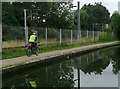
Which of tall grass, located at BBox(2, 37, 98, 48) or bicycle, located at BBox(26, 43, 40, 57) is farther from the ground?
tall grass, located at BBox(2, 37, 98, 48)

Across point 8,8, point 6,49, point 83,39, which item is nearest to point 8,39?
point 6,49

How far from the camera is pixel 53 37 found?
50.9 feet

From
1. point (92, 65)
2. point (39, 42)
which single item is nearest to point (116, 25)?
point (39, 42)

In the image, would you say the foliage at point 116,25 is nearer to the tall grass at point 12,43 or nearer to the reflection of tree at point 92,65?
the reflection of tree at point 92,65

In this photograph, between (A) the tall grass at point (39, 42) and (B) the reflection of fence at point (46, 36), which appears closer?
(A) the tall grass at point (39, 42)

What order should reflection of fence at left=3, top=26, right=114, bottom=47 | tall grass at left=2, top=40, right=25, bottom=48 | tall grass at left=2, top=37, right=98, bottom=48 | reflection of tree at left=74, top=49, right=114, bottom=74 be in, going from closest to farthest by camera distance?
reflection of tree at left=74, top=49, right=114, bottom=74 → tall grass at left=2, top=40, right=25, bottom=48 → tall grass at left=2, top=37, right=98, bottom=48 → reflection of fence at left=3, top=26, right=114, bottom=47

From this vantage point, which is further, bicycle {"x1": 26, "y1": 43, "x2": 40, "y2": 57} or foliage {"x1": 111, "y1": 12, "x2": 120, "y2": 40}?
foliage {"x1": 111, "y1": 12, "x2": 120, "y2": 40}

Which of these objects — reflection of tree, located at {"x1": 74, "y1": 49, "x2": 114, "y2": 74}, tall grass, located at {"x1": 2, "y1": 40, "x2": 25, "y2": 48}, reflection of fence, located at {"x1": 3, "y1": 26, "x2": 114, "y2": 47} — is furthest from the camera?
reflection of fence, located at {"x1": 3, "y1": 26, "x2": 114, "y2": 47}

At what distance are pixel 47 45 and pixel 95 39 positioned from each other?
15527 mm

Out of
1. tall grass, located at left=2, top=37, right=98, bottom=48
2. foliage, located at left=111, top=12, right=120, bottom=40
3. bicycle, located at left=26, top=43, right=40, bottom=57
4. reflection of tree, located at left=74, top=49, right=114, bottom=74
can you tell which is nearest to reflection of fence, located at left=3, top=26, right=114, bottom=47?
tall grass, located at left=2, top=37, right=98, bottom=48

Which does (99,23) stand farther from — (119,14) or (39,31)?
(39,31)

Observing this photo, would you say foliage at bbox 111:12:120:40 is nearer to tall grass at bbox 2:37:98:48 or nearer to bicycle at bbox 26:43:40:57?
tall grass at bbox 2:37:98:48

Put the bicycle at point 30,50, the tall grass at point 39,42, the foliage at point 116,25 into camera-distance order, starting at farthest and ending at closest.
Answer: the foliage at point 116,25
the tall grass at point 39,42
the bicycle at point 30,50

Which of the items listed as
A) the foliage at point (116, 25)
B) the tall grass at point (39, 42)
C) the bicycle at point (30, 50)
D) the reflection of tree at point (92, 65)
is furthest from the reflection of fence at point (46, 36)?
the foliage at point (116, 25)
